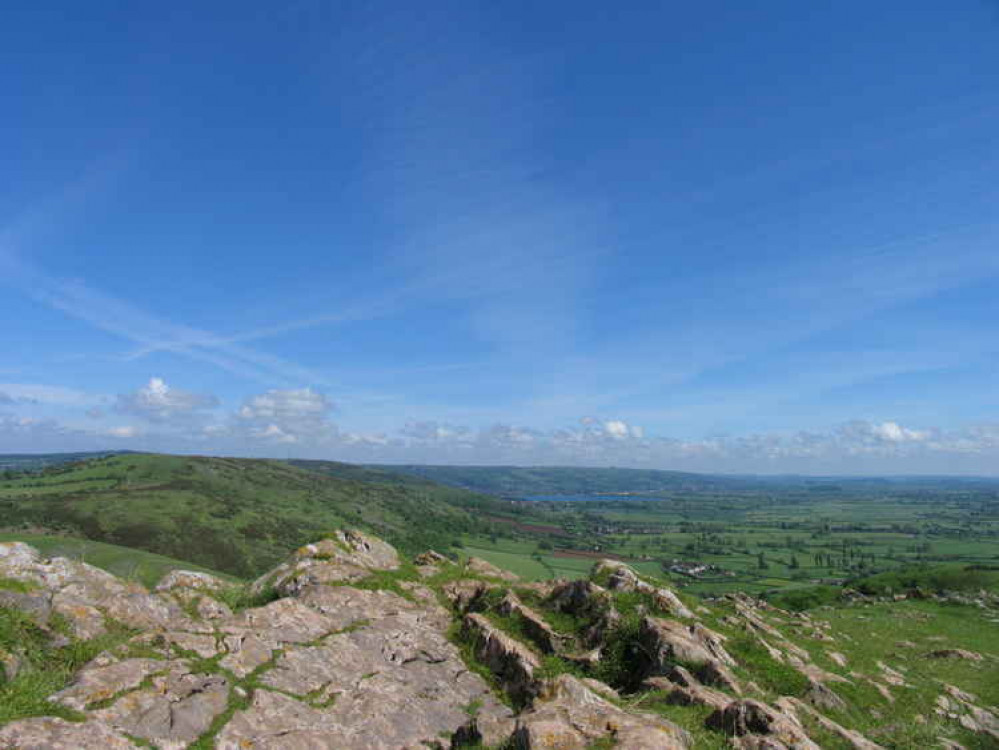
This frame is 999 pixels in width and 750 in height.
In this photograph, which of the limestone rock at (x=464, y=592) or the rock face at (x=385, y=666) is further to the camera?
the limestone rock at (x=464, y=592)

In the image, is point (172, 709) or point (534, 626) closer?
point (172, 709)

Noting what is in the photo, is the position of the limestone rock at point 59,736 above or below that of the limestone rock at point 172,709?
above

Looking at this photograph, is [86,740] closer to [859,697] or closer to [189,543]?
[859,697]

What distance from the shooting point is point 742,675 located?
60.1 ft

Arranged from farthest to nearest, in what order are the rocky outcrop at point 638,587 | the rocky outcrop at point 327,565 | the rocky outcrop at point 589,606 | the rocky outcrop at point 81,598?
the rocky outcrop at point 327,565 < the rocky outcrop at point 638,587 < the rocky outcrop at point 589,606 < the rocky outcrop at point 81,598

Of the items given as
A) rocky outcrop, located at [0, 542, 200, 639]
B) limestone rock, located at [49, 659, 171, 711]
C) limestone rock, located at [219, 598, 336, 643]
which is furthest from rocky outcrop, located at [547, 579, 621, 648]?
limestone rock, located at [49, 659, 171, 711]

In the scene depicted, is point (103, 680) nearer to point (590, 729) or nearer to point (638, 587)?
point (590, 729)

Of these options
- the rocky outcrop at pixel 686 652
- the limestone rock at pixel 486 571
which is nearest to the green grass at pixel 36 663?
the rocky outcrop at pixel 686 652

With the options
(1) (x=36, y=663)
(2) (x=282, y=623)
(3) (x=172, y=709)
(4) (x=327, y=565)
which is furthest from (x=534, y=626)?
(1) (x=36, y=663)

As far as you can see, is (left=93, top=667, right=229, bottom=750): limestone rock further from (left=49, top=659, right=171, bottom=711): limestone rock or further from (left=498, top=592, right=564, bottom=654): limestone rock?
(left=498, top=592, right=564, bottom=654): limestone rock

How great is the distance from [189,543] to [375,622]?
8429 inches

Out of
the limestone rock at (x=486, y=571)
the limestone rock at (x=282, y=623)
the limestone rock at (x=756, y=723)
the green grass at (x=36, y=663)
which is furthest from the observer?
the limestone rock at (x=486, y=571)

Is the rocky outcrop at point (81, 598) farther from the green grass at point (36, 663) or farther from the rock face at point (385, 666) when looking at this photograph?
the green grass at point (36, 663)

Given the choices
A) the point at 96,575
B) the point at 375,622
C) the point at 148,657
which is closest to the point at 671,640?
the point at 375,622
